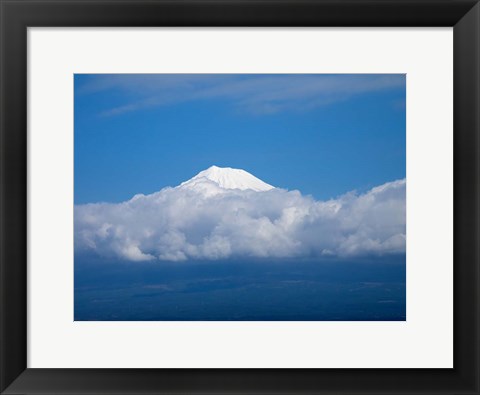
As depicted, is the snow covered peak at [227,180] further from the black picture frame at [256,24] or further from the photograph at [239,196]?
the black picture frame at [256,24]

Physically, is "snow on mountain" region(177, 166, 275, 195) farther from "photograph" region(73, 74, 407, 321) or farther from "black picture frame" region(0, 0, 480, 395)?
"black picture frame" region(0, 0, 480, 395)

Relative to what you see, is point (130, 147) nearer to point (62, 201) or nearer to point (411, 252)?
point (62, 201)

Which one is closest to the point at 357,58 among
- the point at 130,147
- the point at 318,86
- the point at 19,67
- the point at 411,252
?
the point at 411,252

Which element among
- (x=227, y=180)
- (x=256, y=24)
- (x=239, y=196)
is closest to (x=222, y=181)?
(x=227, y=180)

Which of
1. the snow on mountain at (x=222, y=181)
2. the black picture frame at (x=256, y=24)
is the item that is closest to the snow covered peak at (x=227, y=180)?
the snow on mountain at (x=222, y=181)

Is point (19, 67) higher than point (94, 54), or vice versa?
point (94, 54)
